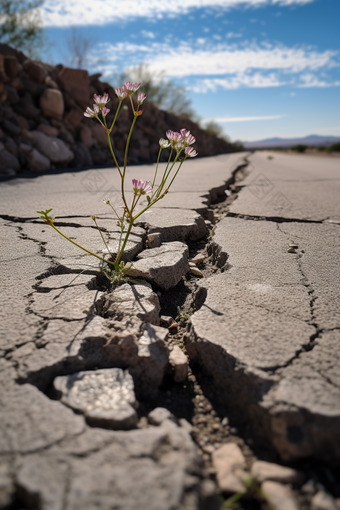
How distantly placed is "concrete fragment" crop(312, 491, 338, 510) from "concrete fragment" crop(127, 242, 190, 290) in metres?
1.04

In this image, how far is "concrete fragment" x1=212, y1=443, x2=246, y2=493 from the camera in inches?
30.3

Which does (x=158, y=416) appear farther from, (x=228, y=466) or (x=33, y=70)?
(x=33, y=70)

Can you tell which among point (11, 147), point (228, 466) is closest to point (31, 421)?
point (228, 466)

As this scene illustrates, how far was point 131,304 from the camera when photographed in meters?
1.34

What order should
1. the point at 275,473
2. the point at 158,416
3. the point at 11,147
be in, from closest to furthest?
the point at 275,473 → the point at 158,416 → the point at 11,147

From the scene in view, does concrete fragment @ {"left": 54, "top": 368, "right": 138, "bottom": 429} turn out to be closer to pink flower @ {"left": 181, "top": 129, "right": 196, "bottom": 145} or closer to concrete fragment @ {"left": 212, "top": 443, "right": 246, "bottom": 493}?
concrete fragment @ {"left": 212, "top": 443, "right": 246, "bottom": 493}

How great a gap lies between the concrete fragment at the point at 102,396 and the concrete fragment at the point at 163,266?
0.64 metres

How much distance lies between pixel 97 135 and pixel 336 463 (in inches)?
306

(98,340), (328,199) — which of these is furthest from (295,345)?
(328,199)

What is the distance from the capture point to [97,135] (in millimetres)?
7727

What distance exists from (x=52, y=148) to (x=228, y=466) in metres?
6.08

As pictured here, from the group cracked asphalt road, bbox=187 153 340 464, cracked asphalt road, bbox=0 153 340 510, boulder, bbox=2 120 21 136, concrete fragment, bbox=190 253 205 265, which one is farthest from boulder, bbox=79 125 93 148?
concrete fragment, bbox=190 253 205 265

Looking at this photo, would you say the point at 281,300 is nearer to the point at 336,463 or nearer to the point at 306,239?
the point at 336,463

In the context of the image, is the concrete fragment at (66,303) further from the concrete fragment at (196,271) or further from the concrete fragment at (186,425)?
the concrete fragment at (196,271)
